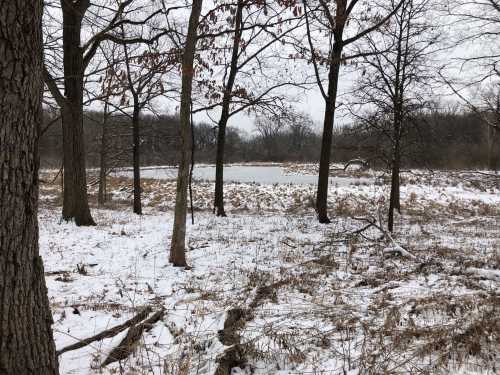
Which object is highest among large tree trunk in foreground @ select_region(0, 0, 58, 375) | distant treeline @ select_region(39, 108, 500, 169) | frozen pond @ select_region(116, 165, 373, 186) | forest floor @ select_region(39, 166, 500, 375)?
distant treeline @ select_region(39, 108, 500, 169)

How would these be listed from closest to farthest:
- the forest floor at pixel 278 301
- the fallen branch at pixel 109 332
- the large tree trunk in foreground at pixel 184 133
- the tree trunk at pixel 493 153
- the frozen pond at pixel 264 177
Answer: the forest floor at pixel 278 301, the fallen branch at pixel 109 332, the large tree trunk in foreground at pixel 184 133, the frozen pond at pixel 264 177, the tree trunk at pixel 493 153

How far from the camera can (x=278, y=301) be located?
448 centimetres

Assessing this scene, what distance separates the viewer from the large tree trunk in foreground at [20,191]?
180 centimetres

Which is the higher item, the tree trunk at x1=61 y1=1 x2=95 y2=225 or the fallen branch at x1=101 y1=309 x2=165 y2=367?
the tree trunk at x1=61 y1=1 x2=95 y2=225

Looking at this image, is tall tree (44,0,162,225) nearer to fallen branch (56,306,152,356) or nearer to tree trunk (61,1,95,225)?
tree trunk (61,1,95,225)

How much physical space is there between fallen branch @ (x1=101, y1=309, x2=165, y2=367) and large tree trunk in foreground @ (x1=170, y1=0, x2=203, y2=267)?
279 cm

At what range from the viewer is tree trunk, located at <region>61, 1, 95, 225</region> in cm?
1054

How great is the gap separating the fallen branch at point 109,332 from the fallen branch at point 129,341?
11 centimetres

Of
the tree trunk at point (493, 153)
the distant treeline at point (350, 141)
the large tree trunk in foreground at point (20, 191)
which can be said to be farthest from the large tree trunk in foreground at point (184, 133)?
the tree trunk at point (493, 153)

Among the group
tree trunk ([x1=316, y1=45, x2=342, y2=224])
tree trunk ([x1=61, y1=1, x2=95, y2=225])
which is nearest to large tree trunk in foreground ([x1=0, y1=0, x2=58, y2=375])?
tree trunk ([x1=61, y1=1, x2=95, y2=225])

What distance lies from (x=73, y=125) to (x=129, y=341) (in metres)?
9.17

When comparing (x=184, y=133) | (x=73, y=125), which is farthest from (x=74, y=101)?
(x=184, y=133)

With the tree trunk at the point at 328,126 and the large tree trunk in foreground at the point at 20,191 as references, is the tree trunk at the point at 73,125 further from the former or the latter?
the large tree trunk in foreground at the point at 20,191

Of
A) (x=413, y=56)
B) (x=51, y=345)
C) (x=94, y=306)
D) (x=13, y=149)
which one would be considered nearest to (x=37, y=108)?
(x=13, y=149)
